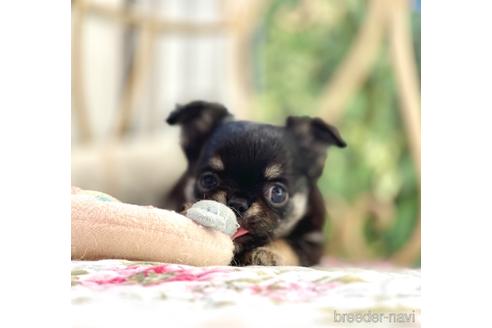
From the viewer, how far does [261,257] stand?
193cm

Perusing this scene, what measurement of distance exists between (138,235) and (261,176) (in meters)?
0.53

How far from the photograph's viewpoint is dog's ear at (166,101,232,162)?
222 centimetres

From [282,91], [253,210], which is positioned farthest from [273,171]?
[282,91]

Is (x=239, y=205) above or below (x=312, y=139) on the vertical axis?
below

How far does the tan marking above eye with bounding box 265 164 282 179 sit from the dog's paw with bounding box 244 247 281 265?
0.73 ft

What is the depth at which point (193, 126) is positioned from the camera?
7.42ft

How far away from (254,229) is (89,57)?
3.64ft

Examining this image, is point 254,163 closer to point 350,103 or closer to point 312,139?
point 312,139

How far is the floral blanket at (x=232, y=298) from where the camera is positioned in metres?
1.30

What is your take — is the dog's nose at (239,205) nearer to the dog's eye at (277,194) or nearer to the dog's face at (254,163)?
the dog's face at (254,163)

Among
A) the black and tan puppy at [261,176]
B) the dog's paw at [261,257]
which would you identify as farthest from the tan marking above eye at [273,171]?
the dog's paw at [261,257]

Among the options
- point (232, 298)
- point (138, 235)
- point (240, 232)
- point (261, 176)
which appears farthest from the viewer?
point (261, 176)

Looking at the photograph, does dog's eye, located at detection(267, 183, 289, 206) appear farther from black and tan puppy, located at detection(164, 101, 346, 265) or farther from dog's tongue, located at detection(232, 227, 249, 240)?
dog's tongue, located at detection(232, 227, 249, 240)
